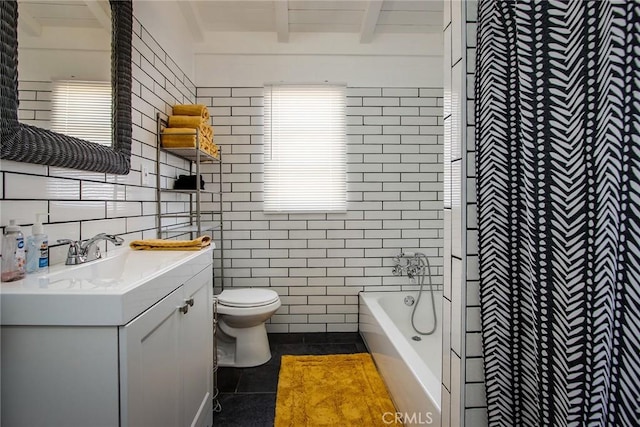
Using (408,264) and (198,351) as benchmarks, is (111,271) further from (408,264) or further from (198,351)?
(408,264)

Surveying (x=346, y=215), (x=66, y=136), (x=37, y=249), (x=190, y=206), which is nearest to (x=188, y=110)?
(x=190, y=206)

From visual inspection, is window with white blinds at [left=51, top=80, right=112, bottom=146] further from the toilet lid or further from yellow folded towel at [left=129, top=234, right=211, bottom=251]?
the toilet lid

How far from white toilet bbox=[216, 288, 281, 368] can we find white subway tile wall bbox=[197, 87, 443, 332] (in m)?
0.42

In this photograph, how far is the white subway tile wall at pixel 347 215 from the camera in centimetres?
A: 263

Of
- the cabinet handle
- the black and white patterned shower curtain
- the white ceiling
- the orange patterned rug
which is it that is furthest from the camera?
the white ceiling

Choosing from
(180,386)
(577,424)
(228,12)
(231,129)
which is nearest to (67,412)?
(180,386)

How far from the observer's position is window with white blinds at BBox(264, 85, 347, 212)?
8.68 feet

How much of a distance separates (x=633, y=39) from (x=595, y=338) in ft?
1.79

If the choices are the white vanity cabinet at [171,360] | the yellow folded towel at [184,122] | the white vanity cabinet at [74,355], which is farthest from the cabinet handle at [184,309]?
the yellow folded towel at [184,122]

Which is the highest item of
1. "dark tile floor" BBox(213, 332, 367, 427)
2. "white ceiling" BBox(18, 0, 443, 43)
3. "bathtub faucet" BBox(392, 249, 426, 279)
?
"white ceiling" BBox(18, 0, 443, 43)

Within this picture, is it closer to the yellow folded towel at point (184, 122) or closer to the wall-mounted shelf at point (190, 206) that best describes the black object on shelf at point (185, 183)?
the wall-mounted shelf at point (190, 206)

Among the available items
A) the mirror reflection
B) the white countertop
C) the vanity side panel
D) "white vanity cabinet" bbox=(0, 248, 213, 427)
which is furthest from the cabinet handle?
the mirror reflection

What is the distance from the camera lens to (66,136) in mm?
1146

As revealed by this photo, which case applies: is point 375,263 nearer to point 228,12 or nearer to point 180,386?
point 180,386
